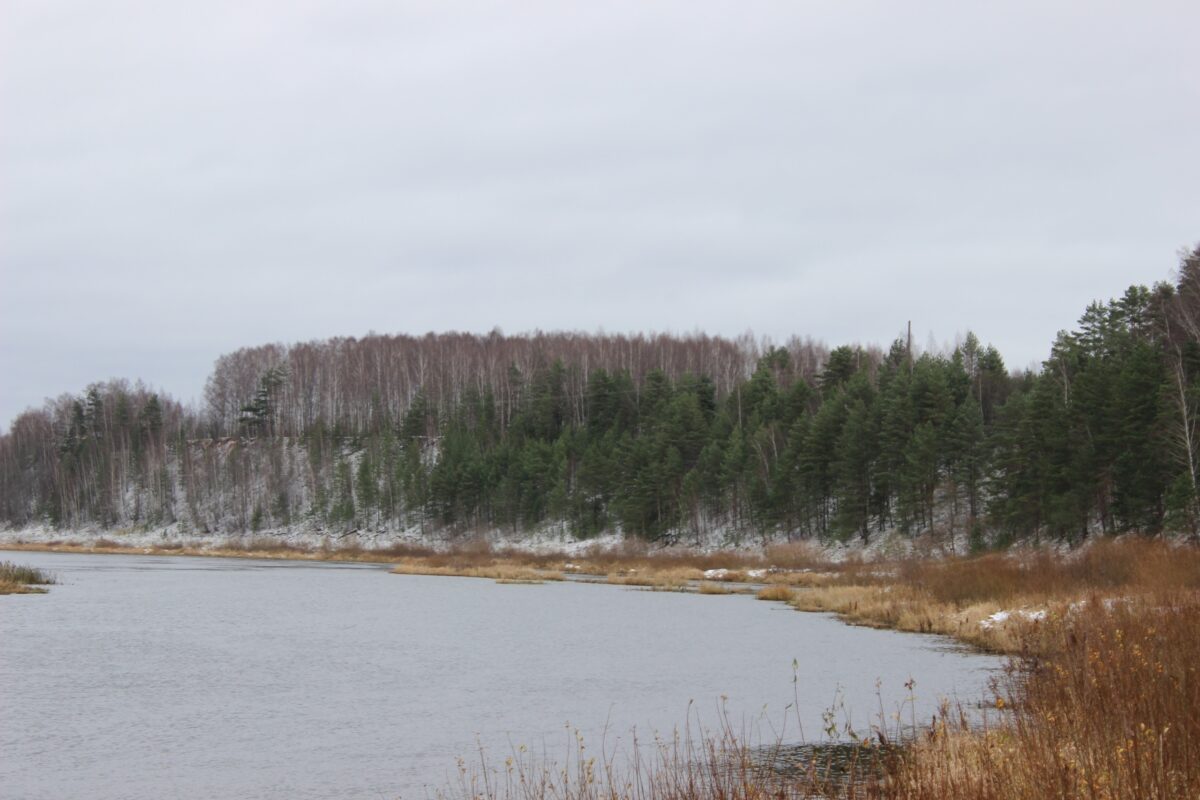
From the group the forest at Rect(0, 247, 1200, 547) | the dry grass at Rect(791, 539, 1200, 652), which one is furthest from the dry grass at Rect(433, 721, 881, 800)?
the forest at Rect(0, 247, 1200, 547)

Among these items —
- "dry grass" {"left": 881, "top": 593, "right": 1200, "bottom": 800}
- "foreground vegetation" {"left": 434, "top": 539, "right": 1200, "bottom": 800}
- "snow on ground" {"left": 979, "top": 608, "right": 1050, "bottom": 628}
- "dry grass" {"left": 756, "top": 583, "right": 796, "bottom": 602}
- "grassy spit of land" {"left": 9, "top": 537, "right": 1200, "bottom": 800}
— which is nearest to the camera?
"dry grass" {"left": 881, "top": 593, "right": 1200, "bottom": 800}

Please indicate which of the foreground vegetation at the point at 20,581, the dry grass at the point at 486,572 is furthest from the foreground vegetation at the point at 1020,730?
the foreground vegetation at the point at 20,581

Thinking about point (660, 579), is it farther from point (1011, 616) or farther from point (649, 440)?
point (649, 440)

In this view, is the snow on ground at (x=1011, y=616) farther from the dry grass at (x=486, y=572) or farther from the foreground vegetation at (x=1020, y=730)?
the dry grass at (x=486, y=572)

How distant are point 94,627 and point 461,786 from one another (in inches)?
934

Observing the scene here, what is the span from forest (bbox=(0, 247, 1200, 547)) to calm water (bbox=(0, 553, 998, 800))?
24819 mm

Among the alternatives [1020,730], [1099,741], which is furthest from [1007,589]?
[1099,741]

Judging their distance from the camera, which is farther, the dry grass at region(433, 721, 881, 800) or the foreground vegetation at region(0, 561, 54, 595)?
the foreground vegetation at region(0, 561, 54, 595)

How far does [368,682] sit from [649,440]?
7283cm

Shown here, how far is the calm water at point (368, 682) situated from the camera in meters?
15.4

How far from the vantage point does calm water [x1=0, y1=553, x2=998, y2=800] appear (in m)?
15.4

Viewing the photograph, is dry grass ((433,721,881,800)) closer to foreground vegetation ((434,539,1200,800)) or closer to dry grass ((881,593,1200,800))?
foreground vegetation ((434,539,1200,800))

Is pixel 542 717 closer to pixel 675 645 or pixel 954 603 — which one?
pixel 675 645

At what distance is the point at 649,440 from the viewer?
95.2 m
